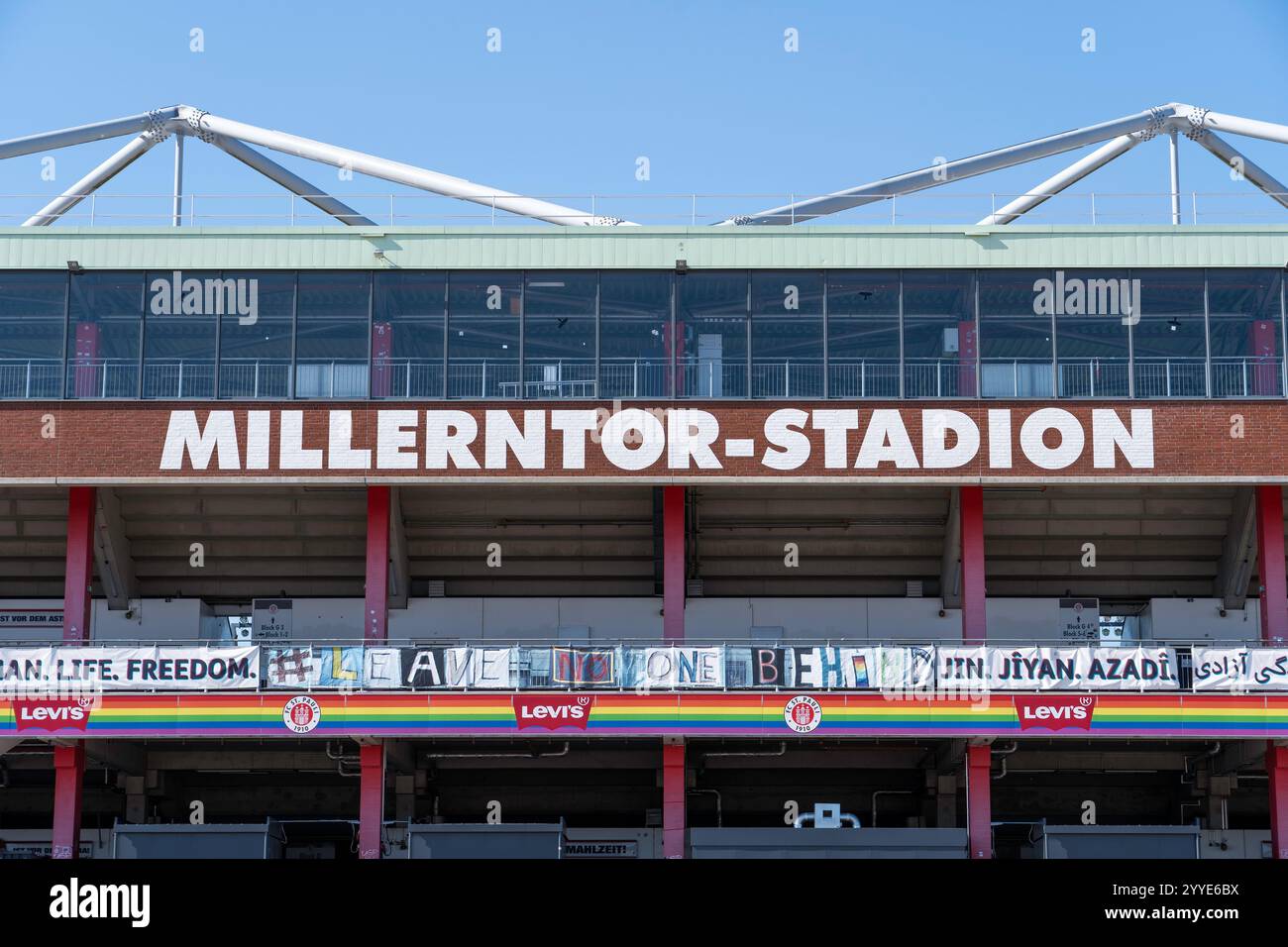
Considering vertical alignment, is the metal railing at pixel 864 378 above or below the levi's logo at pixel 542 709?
above

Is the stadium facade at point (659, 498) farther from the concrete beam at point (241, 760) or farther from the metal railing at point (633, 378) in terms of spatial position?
the concrete beam at point (241, 760)

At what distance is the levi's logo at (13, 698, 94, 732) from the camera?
36344 millimetres

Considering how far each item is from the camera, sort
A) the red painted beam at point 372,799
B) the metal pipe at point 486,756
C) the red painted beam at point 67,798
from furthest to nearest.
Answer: the metal pipe at point 486,756
the red painted beam at point 67,798
the red painted beam at point 372,799

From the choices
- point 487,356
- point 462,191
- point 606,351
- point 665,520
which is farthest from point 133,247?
point 462,191

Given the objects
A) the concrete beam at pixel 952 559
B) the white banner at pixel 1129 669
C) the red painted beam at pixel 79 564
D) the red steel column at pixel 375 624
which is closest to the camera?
the white banner at pixel 1129 669

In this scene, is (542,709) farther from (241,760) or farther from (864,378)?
(241,760)

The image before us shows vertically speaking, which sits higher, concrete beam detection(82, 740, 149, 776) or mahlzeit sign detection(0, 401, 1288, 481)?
mahlzeit sign detection(0, 401, 1288, 481)

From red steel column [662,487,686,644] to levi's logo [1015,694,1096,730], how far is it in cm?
795

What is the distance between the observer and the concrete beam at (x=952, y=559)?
40.9 meters

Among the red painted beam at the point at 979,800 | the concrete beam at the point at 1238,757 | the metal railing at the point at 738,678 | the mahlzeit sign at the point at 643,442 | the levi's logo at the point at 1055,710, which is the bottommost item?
the red painted beam at the point at 979,800

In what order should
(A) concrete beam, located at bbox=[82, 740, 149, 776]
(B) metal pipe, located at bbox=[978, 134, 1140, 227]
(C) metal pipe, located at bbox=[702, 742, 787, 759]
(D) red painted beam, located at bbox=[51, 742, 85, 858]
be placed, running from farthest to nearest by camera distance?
(B) metal pipe, located at bbox=[978, 134, 1140, 227], (C) metal pipe, located at bbox=[702, 742, 787, 759], (A) concrete beam, located at bbox=[82, 740, 149, 776], (D) red painted beam, located at bbox=[51, 742, 85, 858]
